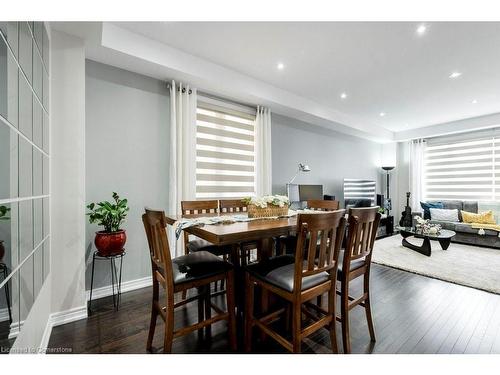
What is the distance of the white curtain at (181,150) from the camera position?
112 inches

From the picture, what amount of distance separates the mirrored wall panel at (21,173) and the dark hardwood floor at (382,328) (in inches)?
22.3

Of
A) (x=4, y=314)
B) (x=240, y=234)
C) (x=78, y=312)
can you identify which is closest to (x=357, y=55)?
(x=240, y=234)

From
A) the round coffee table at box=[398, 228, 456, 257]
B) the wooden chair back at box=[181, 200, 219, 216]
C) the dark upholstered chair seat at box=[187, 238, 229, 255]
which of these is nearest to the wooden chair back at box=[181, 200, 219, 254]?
the wooden chair back at box=[181, 200, 219, 216]

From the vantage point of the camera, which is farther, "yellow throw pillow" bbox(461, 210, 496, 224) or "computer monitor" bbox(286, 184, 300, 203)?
"yellow throw pillow" bbox(461, 210, 496, 224)

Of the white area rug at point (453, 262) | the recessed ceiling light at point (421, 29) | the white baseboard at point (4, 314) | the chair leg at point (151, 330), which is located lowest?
the white area rug at point (453, 262)

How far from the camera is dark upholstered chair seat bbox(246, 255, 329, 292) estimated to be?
55.1 inches

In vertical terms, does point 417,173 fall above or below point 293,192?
above

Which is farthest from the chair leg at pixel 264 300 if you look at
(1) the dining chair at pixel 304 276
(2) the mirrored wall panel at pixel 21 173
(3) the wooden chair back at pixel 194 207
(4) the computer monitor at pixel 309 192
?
(4) the computer monitor at pixel 309 192

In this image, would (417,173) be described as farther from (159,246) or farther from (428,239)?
(159,246)

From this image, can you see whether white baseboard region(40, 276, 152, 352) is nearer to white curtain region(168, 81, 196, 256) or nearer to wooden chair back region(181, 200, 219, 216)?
white curtain region(168, 81, 196, 256)

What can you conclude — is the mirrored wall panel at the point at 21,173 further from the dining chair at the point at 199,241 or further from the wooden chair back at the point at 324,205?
the wooden chair back at the point at 324,205

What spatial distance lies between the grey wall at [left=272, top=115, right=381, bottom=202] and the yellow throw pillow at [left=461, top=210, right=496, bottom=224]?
211cm

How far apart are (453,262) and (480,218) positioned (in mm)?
2101

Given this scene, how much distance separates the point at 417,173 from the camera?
618 cm
